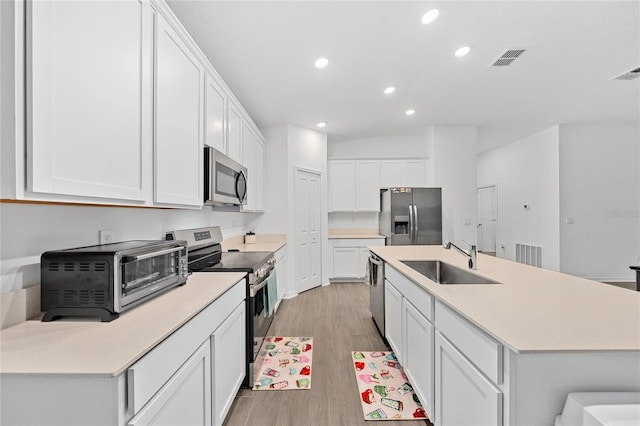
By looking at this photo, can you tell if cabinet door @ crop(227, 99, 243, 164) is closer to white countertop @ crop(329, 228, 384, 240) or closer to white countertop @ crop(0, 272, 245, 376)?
white countertop @ crop(0, 272, 245, 376)

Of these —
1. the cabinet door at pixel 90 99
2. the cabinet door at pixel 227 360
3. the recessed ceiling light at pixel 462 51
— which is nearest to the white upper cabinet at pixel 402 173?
the recessed ceiling light at pixel 462 51

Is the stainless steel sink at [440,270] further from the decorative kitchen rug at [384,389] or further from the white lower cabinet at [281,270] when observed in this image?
the white lower cabinet at [281,270]

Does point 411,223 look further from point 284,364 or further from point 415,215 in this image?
point 284,364

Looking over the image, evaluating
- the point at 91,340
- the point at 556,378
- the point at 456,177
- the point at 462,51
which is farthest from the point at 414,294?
the point at 456,177

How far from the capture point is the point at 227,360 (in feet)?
5.48

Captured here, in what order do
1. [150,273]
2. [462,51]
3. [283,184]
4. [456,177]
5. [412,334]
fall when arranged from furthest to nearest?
1. [456,177]
2. [283,184]
3. [462,51]
4. [412,334]
5. [150,273]

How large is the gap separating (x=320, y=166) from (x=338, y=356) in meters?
3.36

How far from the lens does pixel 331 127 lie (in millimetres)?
4949

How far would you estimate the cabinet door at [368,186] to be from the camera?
224 inches

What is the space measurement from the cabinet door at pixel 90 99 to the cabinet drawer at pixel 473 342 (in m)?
1.54

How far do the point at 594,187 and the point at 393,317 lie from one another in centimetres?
532

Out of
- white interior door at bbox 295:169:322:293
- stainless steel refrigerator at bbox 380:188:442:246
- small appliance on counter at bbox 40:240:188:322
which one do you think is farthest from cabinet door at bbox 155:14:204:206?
stainless steel refrigerator at bbox 380:188:442:246

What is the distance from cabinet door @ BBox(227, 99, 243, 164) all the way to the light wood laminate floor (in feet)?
6.45

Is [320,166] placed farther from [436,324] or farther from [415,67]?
[436,324]
